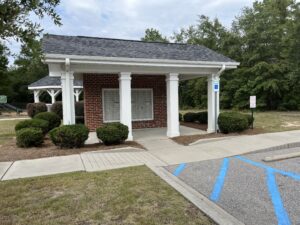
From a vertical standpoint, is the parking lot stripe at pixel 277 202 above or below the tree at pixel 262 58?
below

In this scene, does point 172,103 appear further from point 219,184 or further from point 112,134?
point 219,184

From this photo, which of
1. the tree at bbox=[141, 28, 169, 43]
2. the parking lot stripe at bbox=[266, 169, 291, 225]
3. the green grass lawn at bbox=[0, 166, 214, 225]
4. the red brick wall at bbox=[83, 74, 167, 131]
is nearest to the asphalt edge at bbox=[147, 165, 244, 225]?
the green grass lawn at bbox=[0, 166, 214, 225]

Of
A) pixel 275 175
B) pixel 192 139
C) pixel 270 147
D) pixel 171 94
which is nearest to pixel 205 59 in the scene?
pixel 171 94

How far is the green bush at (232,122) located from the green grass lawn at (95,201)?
5.90 meters

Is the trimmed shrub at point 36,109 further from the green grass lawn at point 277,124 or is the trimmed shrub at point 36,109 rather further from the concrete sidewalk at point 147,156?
the green grass lawn at point 277,124

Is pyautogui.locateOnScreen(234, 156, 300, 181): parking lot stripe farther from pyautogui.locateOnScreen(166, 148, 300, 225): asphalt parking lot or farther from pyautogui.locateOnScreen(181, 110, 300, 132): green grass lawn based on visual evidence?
pyautogui.locateOnScreen(181, 110, 300, 132): green grass lawn

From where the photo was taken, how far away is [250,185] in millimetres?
4902

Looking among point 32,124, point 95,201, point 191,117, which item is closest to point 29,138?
point 32,124

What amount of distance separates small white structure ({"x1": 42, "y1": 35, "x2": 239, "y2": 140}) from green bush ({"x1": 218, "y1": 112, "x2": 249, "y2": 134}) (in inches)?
16.5

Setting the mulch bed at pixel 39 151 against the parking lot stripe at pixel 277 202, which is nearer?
the parking lot stripe at pixel 277 202

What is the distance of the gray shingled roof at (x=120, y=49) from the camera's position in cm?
929

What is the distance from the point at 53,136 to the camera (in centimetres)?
851

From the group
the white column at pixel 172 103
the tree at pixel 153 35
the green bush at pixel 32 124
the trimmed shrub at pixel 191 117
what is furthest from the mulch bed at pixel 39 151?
the tree at pixel 153 35

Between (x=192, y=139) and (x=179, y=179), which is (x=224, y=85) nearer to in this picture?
(x=192, y=139)
